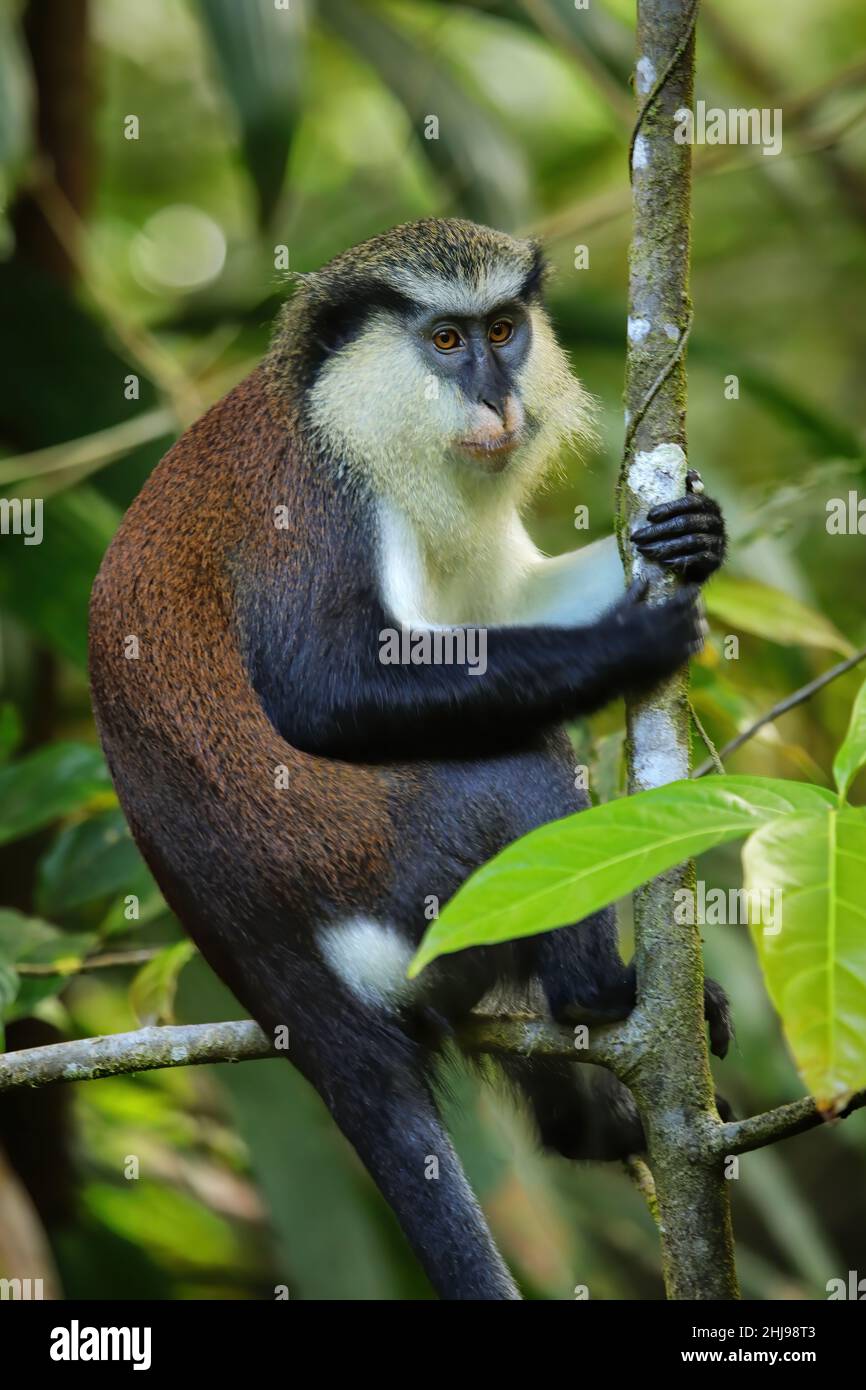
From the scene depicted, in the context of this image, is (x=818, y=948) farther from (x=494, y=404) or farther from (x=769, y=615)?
(x=769, y=615)

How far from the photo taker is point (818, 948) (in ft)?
5.67

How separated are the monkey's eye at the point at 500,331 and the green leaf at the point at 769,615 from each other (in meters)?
0.97

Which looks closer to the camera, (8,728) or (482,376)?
(482,376)

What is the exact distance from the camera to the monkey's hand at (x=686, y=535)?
317cm

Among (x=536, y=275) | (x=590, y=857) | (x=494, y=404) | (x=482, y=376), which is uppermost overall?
(x=536, y=275)

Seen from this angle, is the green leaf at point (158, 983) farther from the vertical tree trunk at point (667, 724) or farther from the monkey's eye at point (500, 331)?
the monkey's eye at point (500, 331)

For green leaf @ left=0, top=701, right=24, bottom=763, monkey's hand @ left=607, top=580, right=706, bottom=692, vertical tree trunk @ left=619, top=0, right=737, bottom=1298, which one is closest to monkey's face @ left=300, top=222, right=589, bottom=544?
monkey's hand @ left=607, top=580, right=706, bottom=692

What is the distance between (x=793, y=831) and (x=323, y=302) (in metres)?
2.84

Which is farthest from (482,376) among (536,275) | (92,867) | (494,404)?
(92,867)

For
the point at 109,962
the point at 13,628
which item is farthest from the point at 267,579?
the point at 13,628

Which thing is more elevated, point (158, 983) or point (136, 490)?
point (136, 490)

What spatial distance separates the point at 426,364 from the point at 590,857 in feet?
8.48

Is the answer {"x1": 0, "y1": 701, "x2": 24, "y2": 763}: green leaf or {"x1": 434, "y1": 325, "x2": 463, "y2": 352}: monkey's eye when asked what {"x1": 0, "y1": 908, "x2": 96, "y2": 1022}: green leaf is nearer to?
{"x1": 0, "y1": 701, "x2": 24, "y2": 763}: green leaf
